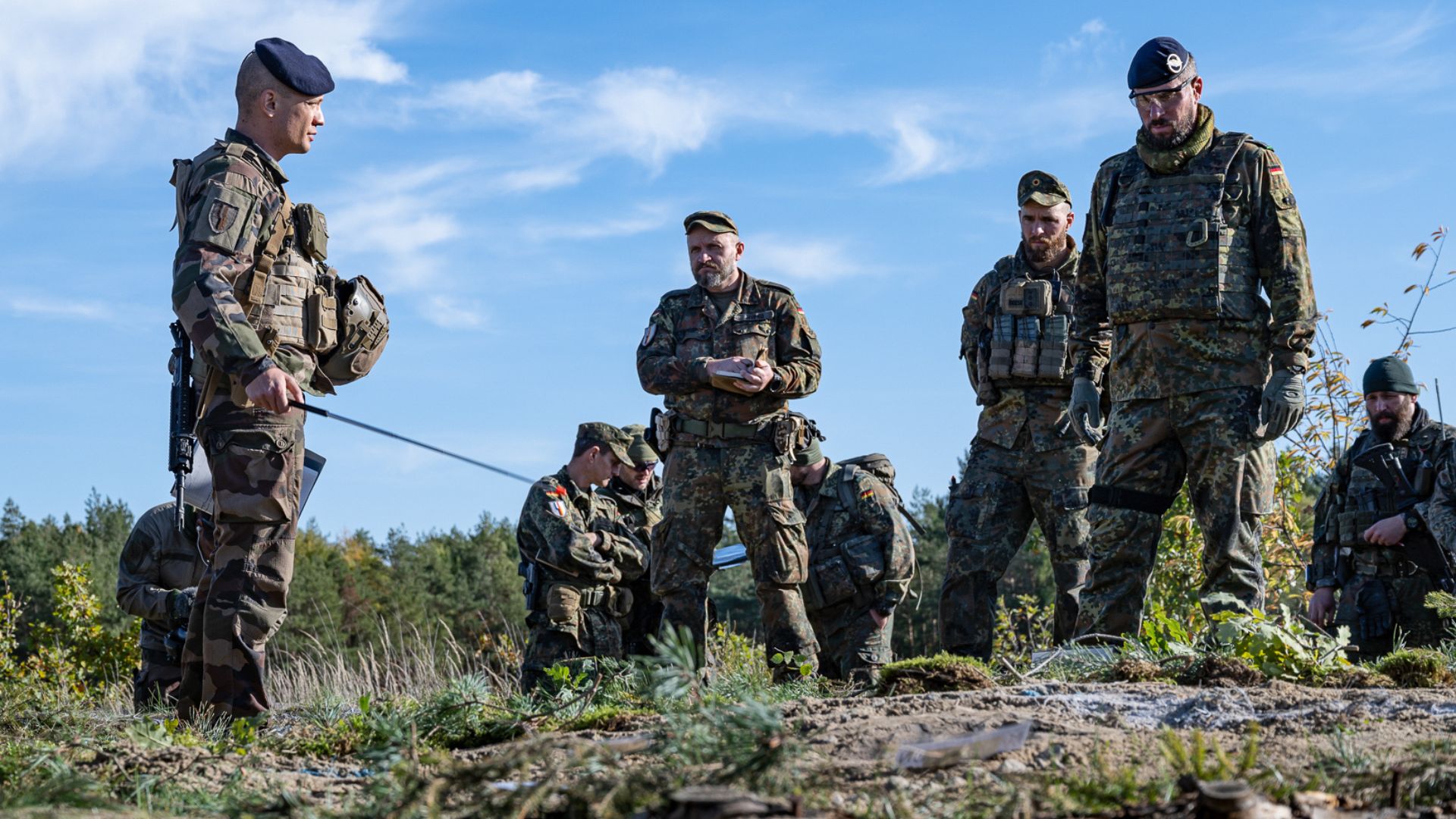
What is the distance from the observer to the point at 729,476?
23.0ft

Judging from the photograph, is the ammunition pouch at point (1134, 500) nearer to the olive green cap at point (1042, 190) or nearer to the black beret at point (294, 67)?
the olive green cap at point (1042, 190)

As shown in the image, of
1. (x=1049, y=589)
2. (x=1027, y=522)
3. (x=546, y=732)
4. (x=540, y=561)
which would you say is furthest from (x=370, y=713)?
(x=1049, y=589)

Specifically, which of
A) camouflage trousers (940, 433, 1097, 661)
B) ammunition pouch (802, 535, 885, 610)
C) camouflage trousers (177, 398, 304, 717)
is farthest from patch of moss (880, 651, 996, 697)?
ammunition pouch (802, 535, 885, 610)

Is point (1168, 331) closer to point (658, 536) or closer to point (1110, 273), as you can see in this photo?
point (1110, 273)

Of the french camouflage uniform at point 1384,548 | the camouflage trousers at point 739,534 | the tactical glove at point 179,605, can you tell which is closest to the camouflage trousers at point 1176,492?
the camouflage trousers at point 739,534

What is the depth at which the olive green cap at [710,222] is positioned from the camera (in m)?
7.37

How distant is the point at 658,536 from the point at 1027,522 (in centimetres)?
194

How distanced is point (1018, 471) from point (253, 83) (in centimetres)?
409

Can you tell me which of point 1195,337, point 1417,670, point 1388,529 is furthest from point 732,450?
point 1388,529

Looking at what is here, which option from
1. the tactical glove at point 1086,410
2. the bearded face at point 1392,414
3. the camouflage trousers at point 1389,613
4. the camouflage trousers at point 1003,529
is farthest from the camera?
the bearded face at point 1392,414

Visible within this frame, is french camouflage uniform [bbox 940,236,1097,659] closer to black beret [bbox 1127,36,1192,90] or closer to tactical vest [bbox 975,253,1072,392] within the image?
tactical vest [bbox 975,253,1072,392]

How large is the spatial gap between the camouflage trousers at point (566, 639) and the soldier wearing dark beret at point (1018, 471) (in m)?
2.65

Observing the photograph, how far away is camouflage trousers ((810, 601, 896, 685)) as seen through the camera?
8.89 metres

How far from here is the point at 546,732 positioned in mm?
4129
